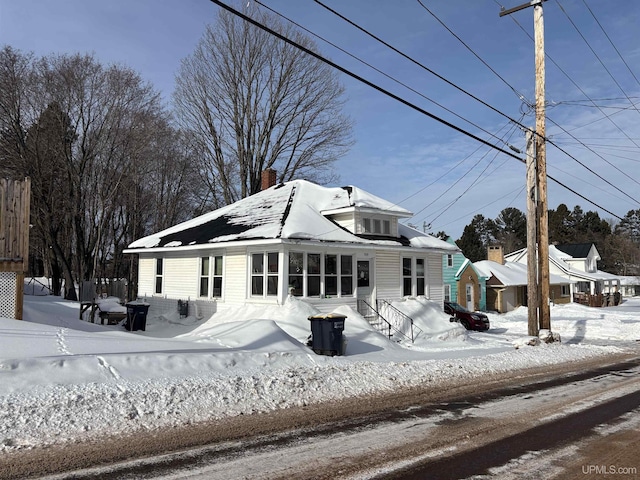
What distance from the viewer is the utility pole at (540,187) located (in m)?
17.6

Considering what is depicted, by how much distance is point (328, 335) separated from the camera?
42.0ft

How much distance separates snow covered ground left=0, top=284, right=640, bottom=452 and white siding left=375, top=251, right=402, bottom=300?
3.64 meters

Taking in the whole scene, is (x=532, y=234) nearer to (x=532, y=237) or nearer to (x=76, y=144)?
(x=532, y=237)

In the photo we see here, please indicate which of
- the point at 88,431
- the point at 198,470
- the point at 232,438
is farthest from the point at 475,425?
the point at 88,431

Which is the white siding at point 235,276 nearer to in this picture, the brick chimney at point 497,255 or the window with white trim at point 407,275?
the window with white trim at point 407,275

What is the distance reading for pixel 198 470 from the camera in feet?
17.1

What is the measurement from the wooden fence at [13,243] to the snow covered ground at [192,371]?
2363mm

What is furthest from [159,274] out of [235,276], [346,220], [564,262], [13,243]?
[564,262]

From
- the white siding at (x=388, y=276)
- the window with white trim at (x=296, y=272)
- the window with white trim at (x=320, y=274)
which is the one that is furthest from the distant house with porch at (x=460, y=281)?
the window with white trim at (x=296, y=272)

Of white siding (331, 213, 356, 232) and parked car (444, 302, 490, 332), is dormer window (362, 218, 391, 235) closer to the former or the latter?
white siding (331, 213, 356, 232)

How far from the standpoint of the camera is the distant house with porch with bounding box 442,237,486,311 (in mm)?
35969

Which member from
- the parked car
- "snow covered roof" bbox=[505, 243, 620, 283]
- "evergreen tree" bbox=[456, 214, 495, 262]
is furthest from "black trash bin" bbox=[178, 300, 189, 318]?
"evergreen tree" bbox=[456, 214, 495, 262]

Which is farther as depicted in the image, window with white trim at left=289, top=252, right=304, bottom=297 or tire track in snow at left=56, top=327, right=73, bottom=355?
window with white trim at left=289, top=252, right=304, bottom=297

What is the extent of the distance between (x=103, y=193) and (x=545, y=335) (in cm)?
2829
